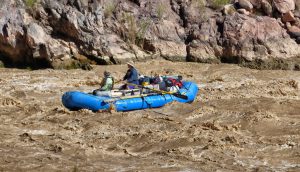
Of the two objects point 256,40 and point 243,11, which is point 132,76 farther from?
point 243,11

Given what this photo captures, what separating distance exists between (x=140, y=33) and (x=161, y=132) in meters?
9.17

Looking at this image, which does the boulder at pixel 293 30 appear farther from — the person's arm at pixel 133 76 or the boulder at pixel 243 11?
the person's arm at pixel 133 76

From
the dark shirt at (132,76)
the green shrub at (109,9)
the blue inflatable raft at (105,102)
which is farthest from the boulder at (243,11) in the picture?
the blue inflatable raft at (105,102)

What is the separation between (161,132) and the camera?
8281 millimetres

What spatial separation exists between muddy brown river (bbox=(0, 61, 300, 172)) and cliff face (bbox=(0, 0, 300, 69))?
8.53 feet

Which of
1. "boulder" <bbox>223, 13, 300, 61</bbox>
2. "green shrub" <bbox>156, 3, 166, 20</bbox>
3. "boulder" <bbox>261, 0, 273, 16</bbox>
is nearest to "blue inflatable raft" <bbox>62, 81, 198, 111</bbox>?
"boulder" <bbox>223, 13, 300, 61</bbox>

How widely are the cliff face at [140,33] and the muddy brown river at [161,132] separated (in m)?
2.60

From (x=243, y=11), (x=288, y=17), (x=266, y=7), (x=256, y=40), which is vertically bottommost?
(x=256, y=40)

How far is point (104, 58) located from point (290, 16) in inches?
260

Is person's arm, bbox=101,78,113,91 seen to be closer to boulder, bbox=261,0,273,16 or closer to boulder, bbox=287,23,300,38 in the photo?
boulder, bbox=287,23,300,38

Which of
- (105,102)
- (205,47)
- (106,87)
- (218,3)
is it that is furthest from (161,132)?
(218,3)

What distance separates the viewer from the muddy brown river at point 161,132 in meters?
6.60

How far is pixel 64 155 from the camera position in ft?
23.1

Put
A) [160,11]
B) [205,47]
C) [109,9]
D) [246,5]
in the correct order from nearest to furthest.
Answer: [205,47]
[109,9]
[160,11]
[246,5]
